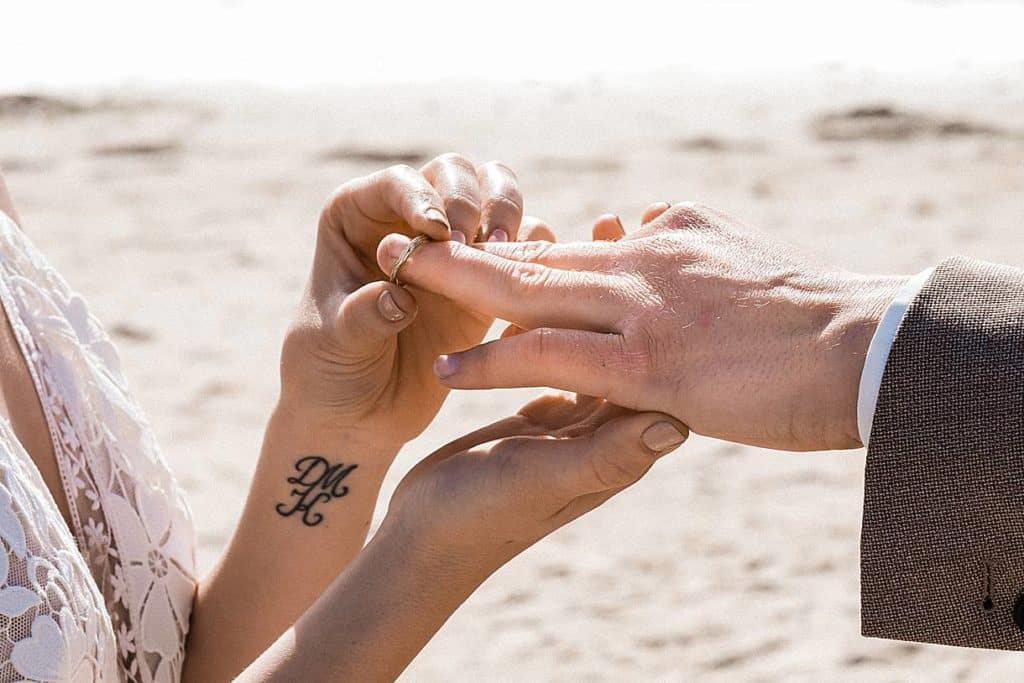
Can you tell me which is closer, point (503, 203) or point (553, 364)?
point (553, 364)

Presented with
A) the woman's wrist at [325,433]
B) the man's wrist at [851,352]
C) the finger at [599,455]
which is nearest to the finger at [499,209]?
the woman's wrist at [325,433]

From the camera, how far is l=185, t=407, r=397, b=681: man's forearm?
2154 mm

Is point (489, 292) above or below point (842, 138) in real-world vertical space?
above

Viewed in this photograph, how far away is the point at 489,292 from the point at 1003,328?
2.39 ft

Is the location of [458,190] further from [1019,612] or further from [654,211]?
[1019,612]

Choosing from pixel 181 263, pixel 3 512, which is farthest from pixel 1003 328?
pixel 181 263

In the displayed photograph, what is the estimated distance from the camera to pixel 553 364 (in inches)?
76.0

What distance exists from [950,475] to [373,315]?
83 centimetres

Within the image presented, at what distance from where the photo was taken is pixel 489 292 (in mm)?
2027

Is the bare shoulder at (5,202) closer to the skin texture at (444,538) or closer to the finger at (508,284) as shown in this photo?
the finger at (508,284)

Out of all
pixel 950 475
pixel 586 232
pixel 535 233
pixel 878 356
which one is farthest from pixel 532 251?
pixel 586 232

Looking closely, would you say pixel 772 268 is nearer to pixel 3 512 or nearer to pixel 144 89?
pixel 3 512

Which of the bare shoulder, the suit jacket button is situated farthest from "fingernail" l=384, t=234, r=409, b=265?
the suit jacket button

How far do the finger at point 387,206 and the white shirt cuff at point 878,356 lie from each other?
647mm
